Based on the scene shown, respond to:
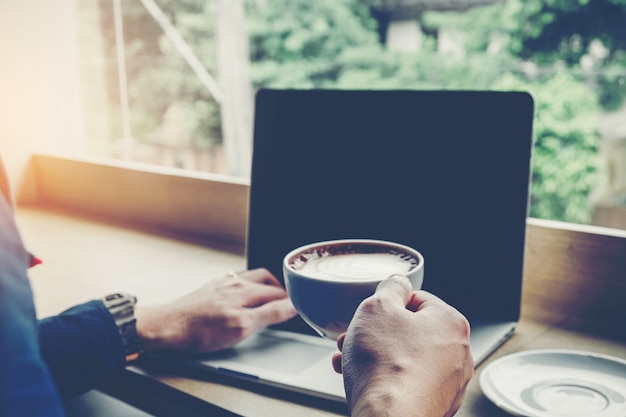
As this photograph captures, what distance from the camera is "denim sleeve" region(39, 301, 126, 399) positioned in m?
0.82

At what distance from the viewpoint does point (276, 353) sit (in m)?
0.81

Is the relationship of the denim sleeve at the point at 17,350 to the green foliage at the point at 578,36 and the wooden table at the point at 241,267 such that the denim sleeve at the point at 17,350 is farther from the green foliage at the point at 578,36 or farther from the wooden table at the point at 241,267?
the green foliage at the point at 578,36

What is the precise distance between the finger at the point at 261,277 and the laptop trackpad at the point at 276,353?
0.10 metres

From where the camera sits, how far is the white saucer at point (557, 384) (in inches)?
25.5

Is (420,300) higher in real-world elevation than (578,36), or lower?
lower

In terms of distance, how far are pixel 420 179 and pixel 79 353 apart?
0.51 meters

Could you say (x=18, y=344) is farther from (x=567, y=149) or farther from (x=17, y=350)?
(x=567, y=149)

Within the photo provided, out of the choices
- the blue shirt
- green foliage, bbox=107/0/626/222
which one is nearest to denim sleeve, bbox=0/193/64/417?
the blue shirt

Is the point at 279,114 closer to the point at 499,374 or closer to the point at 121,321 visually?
the point at 121,321

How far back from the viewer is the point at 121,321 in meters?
0.86

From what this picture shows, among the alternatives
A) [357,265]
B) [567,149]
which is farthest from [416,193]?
[567,149]

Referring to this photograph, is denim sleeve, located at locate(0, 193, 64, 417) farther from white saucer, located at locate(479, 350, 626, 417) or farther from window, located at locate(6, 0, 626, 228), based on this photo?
window, located at locate(6, 0, 626, 228)

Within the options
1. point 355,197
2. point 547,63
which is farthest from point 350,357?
point 547,63

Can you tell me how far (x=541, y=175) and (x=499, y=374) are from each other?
19.7 ft
